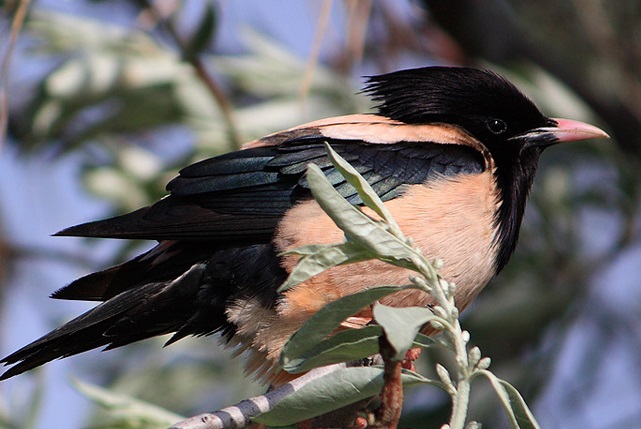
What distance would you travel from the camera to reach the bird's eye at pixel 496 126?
400 cm

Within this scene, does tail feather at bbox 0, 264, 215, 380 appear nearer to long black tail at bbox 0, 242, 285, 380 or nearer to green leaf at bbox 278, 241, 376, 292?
long black tail at bbox 0, 242, 285, 380

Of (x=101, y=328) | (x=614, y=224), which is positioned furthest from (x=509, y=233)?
(x=614, y=224)

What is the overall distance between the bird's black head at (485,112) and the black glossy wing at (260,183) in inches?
9.5

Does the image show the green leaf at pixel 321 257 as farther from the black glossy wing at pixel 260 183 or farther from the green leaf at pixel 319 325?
the black glossy wing at pixel 260 183

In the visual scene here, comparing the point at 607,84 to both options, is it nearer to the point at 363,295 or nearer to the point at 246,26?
the point at 246,26

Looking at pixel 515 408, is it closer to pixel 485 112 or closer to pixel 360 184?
pixel 360 184

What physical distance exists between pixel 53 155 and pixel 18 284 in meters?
0.96

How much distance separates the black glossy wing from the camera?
11.4 feet

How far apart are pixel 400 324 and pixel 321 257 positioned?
26cm

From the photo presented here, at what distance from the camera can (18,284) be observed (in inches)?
244

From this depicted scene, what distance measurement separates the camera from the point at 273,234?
3500mm

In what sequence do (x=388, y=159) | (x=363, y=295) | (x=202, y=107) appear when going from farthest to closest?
(x=202, y=107) < (x=388, y=159) < (x=363, y=295)

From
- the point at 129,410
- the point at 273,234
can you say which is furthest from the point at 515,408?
the point at 129,410

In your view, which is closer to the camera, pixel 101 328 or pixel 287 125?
pixel 101 328
